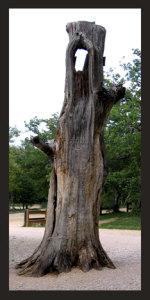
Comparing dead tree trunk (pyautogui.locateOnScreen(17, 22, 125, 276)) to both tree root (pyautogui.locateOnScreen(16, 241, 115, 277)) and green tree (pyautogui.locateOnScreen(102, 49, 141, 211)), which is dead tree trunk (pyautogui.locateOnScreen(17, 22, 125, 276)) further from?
green tree (pyautogui.locateOnScreen(102, 49, 141, 211))

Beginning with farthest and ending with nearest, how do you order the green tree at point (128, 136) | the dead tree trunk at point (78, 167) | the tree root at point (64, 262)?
the green tree at point (128, 136), the dead tree trunk at point (78, 167), the tree root at point (64, 262)

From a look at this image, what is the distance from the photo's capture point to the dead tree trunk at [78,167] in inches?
285

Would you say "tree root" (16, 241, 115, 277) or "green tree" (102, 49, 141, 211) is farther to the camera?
"green tree" (102, 49, 141, 211)

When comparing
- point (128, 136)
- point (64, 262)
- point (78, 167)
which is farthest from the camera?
point (128, 136)

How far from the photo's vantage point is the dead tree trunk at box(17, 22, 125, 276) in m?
7.23

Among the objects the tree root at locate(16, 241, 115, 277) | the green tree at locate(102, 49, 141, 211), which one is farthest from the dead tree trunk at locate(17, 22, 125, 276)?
the green tree at locate(102, 49, 141, 211)

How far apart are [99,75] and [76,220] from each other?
3278 millimetres

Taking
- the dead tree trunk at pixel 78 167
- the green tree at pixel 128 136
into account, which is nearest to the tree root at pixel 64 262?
the dead tree trunk at pixel 78 167

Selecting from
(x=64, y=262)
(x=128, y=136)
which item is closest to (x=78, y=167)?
(x=64, y=262)

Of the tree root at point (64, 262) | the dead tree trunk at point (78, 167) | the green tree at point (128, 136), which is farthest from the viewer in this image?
the green tree at point (128, 136)

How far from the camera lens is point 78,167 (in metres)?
7.52

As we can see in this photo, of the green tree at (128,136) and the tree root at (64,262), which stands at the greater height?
the green tree at (128,136)

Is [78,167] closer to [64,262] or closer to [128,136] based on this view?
[64,262]

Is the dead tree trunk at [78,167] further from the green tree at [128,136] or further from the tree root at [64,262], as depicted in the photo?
the green tree at [128,136]
